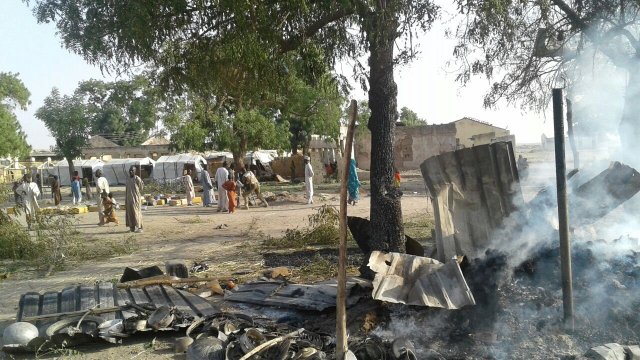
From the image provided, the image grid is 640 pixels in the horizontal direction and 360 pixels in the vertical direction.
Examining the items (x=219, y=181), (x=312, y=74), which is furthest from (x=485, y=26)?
(x=219, y=181)

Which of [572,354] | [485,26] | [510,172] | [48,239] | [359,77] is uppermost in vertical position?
[485,26]

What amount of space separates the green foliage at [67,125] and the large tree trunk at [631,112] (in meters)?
45.5

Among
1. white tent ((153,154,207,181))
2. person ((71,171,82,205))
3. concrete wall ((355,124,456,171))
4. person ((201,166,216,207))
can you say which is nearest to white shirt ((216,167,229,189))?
person ((201,166,216,207))

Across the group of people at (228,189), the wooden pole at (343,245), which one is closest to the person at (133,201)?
the group of people at (228,189)

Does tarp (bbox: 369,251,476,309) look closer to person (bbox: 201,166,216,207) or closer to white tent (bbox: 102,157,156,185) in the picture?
person (bbox: 201,166,216,207)

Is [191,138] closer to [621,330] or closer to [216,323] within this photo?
[216,323]

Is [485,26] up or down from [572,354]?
up

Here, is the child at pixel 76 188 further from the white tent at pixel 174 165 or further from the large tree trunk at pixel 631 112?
the large tree trunk at pixel 631 112

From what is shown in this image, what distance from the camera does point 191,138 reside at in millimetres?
27562

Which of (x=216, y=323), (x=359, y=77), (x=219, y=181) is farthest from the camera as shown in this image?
(x=219, y=181)

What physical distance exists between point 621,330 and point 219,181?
15361 millimetres

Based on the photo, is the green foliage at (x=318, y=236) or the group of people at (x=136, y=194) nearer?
the green foliage at (x=318, y=236)

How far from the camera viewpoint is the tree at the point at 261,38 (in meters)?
7.27

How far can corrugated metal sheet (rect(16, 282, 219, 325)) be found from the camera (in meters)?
6.01
